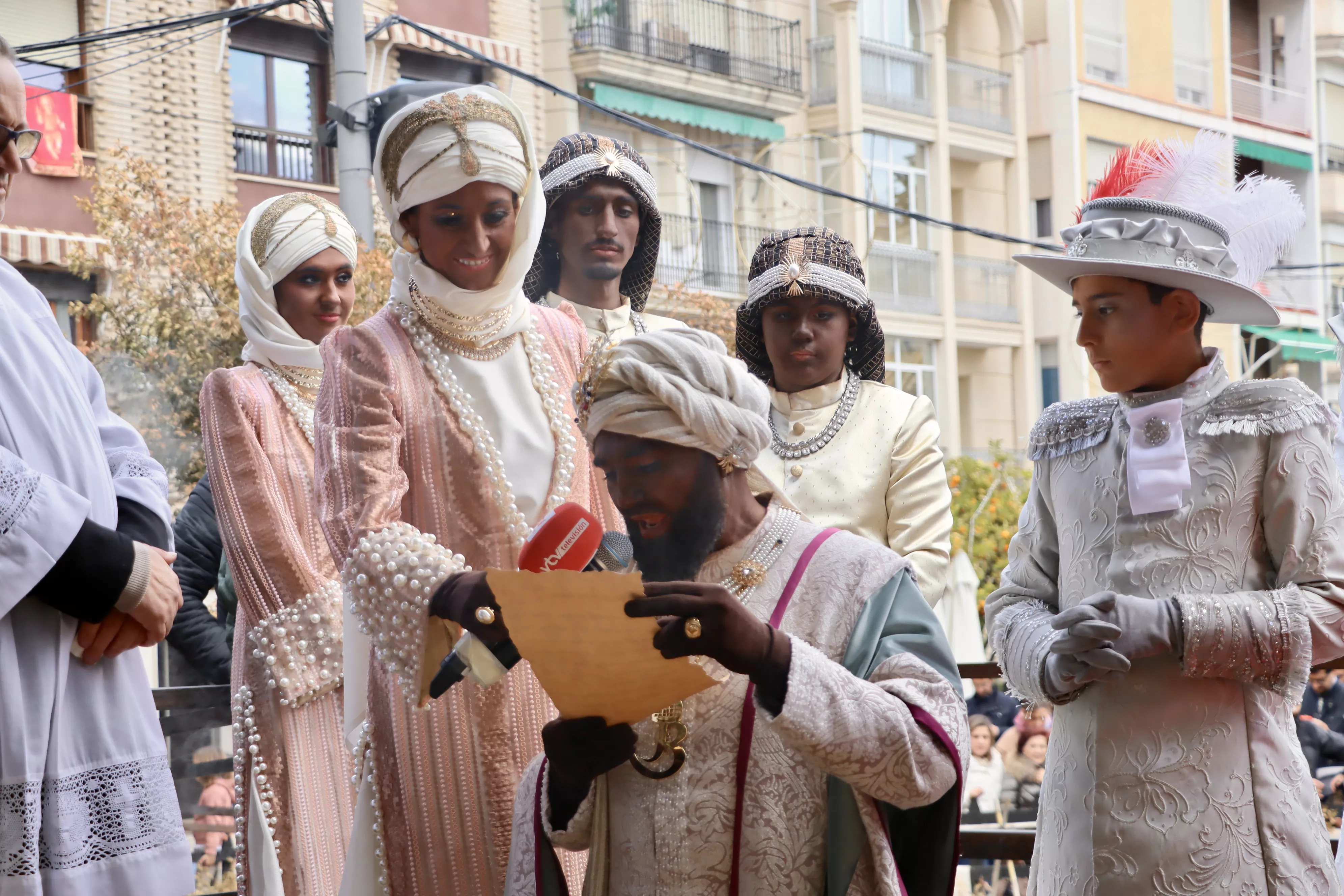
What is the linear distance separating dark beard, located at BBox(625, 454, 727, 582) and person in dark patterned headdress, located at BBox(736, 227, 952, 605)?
144 centimetres

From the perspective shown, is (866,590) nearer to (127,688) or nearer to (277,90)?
(127,688)

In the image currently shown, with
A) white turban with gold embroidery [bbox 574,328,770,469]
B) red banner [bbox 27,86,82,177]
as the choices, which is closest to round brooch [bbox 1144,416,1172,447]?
white turban with gold embroidery [bbox 574,328,770,469]

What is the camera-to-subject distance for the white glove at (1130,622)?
312cm

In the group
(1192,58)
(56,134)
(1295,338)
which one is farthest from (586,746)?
(1192,58)

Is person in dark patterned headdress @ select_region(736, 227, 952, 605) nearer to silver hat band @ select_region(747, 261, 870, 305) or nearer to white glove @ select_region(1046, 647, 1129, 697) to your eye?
silver hat band @ select_region(747, 261, 870, 305)

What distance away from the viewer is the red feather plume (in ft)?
11.8

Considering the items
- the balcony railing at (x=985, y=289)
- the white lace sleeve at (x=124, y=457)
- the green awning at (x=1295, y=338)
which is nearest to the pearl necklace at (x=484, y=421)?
the white lace sleeve at (x=124, y=457)

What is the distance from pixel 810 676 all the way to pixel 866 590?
0.86 feet

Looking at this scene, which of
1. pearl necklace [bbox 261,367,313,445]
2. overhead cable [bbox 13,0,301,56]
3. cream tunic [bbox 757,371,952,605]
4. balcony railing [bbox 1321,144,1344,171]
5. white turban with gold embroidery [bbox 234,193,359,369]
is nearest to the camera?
cream tunic [bbox 757,371,952,605]

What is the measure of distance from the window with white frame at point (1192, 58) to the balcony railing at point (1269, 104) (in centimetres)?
109

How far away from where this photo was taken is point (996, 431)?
2748cm

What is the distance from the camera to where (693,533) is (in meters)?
2.56

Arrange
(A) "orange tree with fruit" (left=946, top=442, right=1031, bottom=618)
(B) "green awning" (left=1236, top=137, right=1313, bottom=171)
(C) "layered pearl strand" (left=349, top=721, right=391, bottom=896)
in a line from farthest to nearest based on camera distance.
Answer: (B) "green awning" (left=1236, top=137, right=1313, bottom=171)
(A) "orange tree with fruit" (left=946, top=442, right=1031, bottom=618)
(C) "layered pearl strand" (left=349, top=721, right=391, bottom=896)

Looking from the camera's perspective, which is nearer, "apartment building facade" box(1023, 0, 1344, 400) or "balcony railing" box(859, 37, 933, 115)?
"balcony railing" box(859, 37, 933, 115)
